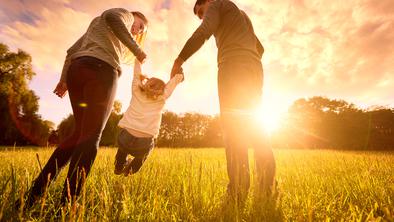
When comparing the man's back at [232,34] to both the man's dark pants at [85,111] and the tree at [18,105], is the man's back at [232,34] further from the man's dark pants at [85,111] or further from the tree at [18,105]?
the tree at [18,105]

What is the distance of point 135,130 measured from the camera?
3650 millimetres

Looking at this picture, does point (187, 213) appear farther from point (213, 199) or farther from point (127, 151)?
point (127, 151)

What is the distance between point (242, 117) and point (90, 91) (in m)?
1.54

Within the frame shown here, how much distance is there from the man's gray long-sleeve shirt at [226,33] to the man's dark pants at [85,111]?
92cm

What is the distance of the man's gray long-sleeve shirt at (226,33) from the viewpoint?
8.82 feet

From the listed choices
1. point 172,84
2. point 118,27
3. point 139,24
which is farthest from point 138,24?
point 172,84

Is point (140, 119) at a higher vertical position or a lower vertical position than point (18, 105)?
lower

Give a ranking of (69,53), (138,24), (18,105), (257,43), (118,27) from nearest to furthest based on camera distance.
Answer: (118,27) → (69,53) → (138,24) → (257,43) → (18,105)

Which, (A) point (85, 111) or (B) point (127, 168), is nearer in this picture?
(A) point (85, 111)

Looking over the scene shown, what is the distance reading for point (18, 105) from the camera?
113 feet

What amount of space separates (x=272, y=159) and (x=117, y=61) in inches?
75.2

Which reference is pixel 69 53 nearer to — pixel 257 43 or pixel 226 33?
pixel 226 33

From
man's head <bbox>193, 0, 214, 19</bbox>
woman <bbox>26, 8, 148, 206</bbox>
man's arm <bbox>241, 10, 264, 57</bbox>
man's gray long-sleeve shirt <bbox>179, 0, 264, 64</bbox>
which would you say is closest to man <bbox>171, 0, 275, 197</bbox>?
man's gray long-sleeve shirt <bbox>179, 0, 264, 64</bbox>

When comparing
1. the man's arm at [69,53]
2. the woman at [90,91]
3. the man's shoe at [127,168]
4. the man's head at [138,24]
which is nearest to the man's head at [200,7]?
the man's head at [138,24]
